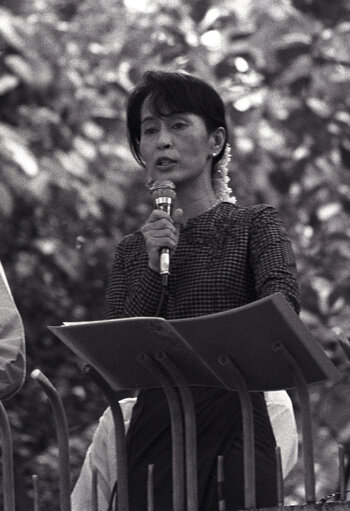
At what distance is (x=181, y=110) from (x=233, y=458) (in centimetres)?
108

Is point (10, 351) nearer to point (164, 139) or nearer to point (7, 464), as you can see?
point (7, 464)

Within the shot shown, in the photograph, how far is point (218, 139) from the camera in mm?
4727

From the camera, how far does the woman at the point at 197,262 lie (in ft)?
13.7

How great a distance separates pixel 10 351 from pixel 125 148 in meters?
4.66

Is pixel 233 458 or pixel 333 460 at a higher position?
pixel 333 460

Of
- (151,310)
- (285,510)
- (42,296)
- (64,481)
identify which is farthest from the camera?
(42,296)

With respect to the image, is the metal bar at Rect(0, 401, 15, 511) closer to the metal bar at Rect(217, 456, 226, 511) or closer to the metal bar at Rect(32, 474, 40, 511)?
the metal bar at Rect(32, 474, 40, 511)

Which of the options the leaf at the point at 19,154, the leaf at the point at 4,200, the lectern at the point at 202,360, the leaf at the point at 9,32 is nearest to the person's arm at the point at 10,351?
the lectern at the point at 202,360

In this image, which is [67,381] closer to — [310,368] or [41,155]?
[41,155]

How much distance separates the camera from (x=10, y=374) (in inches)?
164

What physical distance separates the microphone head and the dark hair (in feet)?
0.87

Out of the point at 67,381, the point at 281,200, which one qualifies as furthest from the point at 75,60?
the point at 67,381

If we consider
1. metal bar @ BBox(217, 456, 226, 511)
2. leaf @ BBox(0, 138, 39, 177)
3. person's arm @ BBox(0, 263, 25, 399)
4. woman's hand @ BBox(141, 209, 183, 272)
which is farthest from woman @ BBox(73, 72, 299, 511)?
leaf @ BBox(0, 138, 39, 177)

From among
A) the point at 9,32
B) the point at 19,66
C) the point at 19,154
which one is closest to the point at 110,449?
the point at 19,154
